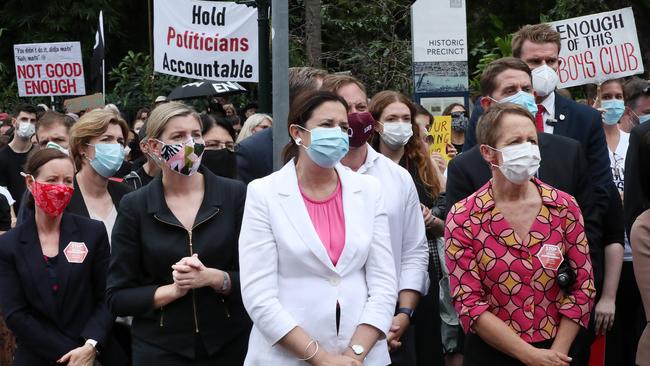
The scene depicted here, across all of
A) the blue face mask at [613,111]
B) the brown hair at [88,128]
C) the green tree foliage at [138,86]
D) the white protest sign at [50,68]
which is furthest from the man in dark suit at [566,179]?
the green tree foliage at [138,86]

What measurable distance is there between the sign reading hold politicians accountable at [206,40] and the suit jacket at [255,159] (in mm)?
6952

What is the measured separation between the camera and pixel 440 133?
32.0 ft

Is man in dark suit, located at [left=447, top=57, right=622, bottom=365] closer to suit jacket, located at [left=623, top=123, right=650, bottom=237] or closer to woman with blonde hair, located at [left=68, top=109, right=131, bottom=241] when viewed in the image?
suit jacket, located at [left=623, top=123, right=650, bottom=237]

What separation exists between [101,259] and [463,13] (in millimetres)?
5696

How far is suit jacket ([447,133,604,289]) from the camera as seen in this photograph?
6.10m

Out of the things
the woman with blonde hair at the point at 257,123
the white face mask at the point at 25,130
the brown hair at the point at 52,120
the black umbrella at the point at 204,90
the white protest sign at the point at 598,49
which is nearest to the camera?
the brown hair at the point at 52,120

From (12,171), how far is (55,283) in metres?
5.78

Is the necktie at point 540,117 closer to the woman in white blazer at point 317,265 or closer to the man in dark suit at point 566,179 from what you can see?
the man in dark suit at point 566,179

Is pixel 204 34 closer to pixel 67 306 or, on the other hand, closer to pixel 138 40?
pixel 67 306

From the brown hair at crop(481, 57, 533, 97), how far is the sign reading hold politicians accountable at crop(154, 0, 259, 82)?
302 inches

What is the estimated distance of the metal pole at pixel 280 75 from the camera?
5.99 meters

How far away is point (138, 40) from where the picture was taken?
3147cm

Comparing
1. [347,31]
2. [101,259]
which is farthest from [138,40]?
[101,259]

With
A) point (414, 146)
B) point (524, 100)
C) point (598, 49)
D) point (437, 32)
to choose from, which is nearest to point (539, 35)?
point (524, 100)
